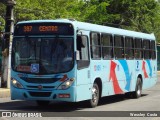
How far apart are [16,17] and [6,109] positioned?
18.0 m

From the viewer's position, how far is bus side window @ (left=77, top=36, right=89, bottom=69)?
14.4 meters

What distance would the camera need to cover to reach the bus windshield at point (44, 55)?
46.5ft

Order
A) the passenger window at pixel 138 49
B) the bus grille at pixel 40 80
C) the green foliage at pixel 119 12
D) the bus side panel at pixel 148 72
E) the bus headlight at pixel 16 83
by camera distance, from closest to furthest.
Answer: the bus grille at pixel 40 80
the bus headlight at pixel 16 83
the passenger window at pixel 138 49
the bus side panel at pixel 148 72
the green foliage at pixel 119 12

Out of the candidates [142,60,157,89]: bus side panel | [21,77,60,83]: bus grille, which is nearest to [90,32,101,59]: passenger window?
[21,77,60,83]: bus grille

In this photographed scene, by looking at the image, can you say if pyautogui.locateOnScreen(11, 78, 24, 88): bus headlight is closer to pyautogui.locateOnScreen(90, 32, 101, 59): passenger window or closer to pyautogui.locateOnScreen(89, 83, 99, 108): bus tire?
pyautogui.locateOnScreen(89, 83, 99, 108): bus tire

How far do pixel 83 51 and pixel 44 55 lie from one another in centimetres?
127

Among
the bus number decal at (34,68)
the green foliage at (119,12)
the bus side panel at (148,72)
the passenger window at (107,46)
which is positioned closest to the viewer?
the bus number decal at (34,68)

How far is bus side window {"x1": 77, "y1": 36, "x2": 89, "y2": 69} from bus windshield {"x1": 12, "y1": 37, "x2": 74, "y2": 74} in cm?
28

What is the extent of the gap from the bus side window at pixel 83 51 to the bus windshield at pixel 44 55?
0.91 ft

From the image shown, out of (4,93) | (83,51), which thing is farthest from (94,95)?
(4,93)

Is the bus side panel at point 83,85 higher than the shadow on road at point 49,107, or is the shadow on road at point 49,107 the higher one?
the bus side panel at point 83,85

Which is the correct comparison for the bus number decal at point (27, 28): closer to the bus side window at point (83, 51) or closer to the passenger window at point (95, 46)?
the bus side window at point (83, 51)

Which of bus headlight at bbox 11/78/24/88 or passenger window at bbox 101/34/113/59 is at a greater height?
passenger window at bbox 101/34/113/59

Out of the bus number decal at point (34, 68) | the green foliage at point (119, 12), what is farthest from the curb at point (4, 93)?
the green foliage at point (119, 12)
